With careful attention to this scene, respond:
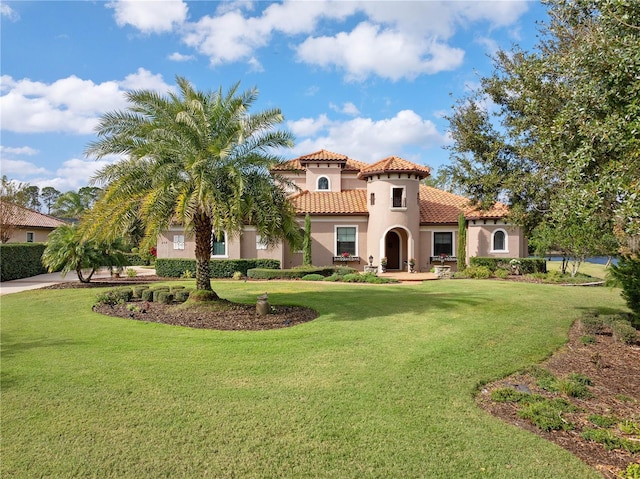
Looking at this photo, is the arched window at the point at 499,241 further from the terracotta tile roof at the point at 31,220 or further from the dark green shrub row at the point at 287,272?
the terracotta tile roof at the point at 31,220

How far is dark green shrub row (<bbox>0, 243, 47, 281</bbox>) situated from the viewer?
22756mm

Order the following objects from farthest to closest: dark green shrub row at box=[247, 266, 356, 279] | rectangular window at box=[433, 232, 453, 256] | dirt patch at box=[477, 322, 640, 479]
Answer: rectangular window at box=[433, 232, 453, 256] → dark green shrub row at box=[247, 266, 356, 279] → dirt patch at box=[477, 322, 640, 479]

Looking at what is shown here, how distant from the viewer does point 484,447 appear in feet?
15.3

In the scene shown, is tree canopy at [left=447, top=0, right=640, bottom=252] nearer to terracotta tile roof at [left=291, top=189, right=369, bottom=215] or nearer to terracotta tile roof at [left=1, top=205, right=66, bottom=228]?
terracotta tile roof at [left=291, top=189, right=369, bottom=215]

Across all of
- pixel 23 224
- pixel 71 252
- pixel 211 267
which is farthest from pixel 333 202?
pixel 23 224

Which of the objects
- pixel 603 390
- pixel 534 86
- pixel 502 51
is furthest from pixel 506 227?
pixel 603 390

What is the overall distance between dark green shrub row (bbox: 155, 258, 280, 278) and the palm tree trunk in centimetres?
1123

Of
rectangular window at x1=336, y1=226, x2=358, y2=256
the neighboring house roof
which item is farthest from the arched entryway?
the neighboring house roof

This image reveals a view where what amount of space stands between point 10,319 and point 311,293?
32.0ft

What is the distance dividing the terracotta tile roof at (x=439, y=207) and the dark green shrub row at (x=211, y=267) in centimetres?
1196

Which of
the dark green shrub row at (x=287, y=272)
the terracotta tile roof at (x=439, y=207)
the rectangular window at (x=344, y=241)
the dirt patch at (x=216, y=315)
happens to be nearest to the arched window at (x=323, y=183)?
the rectangular window at (x=344, y=241)

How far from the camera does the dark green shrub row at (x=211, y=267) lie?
79.9 feet

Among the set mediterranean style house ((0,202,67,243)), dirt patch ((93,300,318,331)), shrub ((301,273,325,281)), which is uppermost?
mediterranean style house ((0,202,67,243))

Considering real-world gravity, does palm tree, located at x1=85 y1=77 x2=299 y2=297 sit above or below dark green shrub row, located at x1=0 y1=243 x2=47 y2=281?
above
